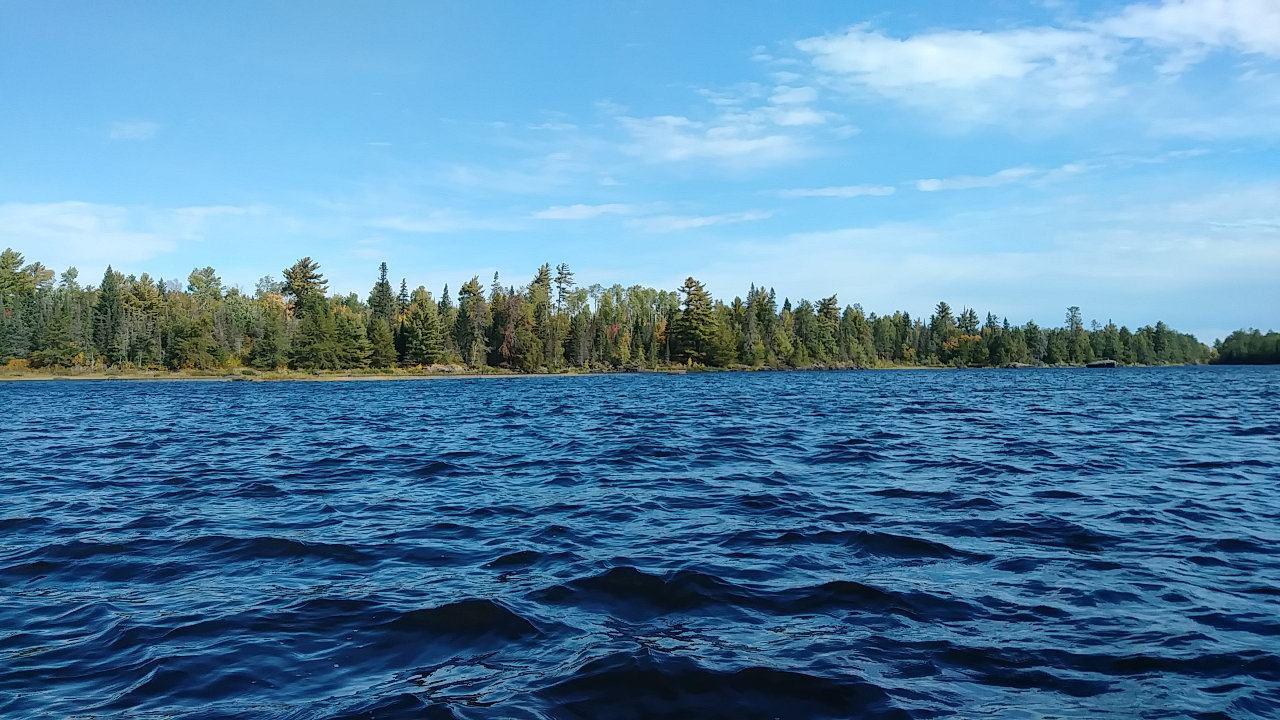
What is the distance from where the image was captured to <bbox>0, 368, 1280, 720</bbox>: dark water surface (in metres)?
6.23

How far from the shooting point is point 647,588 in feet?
29.8

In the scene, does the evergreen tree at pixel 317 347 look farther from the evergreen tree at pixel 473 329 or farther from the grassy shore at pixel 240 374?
the evergreen tree at pixel 473 329

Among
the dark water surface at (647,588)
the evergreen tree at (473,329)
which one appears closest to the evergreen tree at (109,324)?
the evergreen tree at (473,329)

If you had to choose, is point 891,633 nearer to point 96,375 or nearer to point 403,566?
point 403,566

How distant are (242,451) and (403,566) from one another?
55.4 feet

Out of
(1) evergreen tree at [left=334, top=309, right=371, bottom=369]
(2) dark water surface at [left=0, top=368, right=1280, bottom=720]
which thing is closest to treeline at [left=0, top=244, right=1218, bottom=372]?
(1) evergreen tree at [left=334, top=309, right=371, bottom=369]

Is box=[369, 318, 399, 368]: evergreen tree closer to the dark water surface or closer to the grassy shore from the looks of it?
the grassy shore

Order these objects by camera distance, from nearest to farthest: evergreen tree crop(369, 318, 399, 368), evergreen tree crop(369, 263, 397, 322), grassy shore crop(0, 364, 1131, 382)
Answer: grassy shore crop(0, 364, 1131, 382), evergreen tree crop(369, 318, 399, 368), evergreen tree crop(369, 263, 397, 322)

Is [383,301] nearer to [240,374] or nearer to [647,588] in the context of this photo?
[240,374]

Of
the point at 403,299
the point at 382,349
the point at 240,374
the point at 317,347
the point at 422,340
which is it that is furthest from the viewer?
the point at 403,299

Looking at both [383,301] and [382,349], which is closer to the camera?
[382,349]

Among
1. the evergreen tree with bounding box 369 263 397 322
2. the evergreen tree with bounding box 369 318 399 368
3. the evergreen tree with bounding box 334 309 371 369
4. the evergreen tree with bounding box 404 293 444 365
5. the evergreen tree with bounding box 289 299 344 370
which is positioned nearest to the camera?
the evergreen tree with bounding box 289 299 344 370

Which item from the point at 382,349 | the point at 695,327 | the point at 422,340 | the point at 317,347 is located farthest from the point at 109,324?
the point at 695,327

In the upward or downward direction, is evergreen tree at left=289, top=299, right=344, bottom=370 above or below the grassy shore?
above
